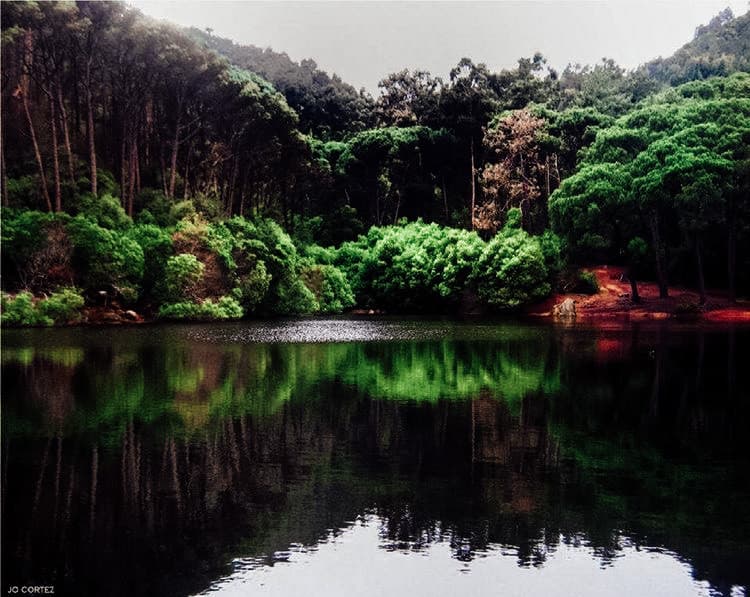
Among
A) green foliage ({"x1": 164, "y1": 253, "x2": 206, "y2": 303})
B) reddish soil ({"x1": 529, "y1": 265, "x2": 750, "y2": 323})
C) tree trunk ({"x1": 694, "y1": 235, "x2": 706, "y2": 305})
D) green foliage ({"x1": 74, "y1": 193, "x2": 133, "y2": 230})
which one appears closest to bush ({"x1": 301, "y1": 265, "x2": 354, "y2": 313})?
green foliage ({"x1": 164, "y1": 253, "x2": 206, "y2": 303})

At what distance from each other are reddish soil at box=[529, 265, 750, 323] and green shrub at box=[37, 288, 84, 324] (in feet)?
81.7

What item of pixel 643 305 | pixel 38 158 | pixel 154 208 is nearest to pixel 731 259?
pixel 643 305

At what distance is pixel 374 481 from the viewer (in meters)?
9.62

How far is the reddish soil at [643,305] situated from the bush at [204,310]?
1738cm

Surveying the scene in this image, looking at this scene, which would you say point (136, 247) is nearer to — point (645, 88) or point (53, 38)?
point (53, 38)

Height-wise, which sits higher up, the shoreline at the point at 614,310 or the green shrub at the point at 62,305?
the green shrub at the point at 62,305

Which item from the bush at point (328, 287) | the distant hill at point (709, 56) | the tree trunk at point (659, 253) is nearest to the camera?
the tree trunk at point (659, 253)

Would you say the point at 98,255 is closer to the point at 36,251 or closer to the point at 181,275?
the point at 36,251

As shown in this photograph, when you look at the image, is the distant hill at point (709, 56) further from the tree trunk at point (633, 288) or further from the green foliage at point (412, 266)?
the green foliage at point (412, 266)

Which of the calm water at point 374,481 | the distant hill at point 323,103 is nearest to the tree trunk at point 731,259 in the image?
the calm water at point 374,481

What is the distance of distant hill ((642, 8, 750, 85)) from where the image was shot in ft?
239

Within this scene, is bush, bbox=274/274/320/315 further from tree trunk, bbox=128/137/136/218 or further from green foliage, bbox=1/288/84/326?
green foliage, bbox=1/288/84/326

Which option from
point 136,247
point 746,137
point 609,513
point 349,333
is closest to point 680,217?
point 746,137

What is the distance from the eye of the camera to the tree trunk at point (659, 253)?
41647 millimetres
